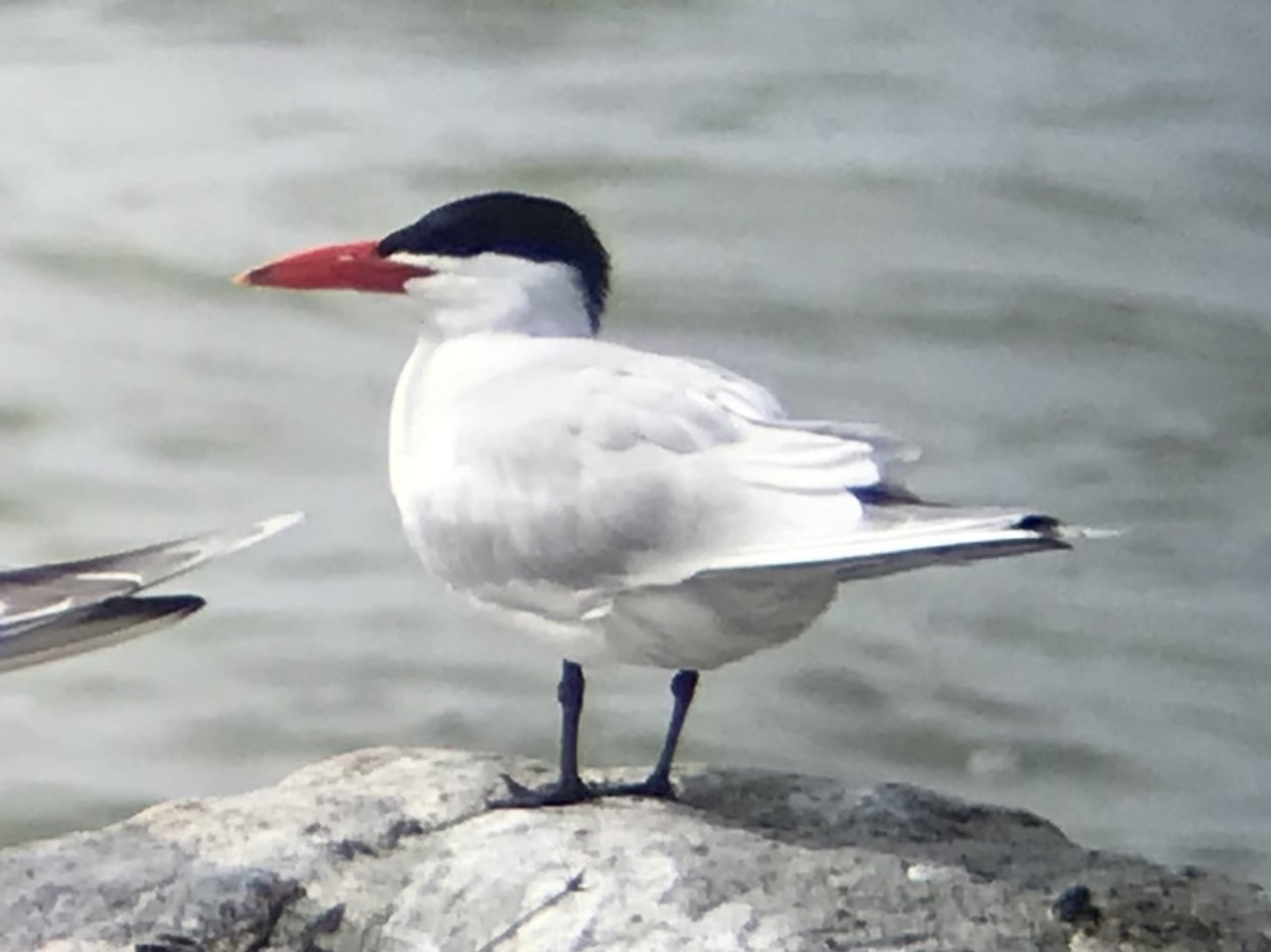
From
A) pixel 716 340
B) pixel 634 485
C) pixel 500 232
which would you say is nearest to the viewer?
pixel 634 485

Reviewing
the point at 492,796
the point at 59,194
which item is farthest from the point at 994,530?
the point at 59,194

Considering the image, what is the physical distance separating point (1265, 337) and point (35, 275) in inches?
58.5

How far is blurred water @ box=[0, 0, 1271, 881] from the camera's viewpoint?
8.86 feet

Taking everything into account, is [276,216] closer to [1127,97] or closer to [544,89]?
[544,89]

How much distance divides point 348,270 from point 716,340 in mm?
761

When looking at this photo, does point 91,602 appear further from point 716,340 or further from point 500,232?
point 716,340

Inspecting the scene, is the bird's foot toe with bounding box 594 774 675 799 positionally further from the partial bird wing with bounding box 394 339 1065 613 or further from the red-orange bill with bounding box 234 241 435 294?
the red-orange bill with bounding box 234 241 435 294

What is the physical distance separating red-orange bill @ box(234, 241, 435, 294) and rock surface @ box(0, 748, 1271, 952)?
463mm

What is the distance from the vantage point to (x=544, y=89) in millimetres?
2762

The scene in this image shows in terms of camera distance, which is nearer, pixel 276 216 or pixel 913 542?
pixel 913 542

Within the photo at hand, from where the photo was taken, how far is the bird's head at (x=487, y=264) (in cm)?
204

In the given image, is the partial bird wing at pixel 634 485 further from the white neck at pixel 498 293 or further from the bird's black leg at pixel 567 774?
the bird's black leg at pixel 567 774

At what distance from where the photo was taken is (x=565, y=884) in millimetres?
1865

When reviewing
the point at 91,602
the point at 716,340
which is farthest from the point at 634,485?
the point at 716,340
